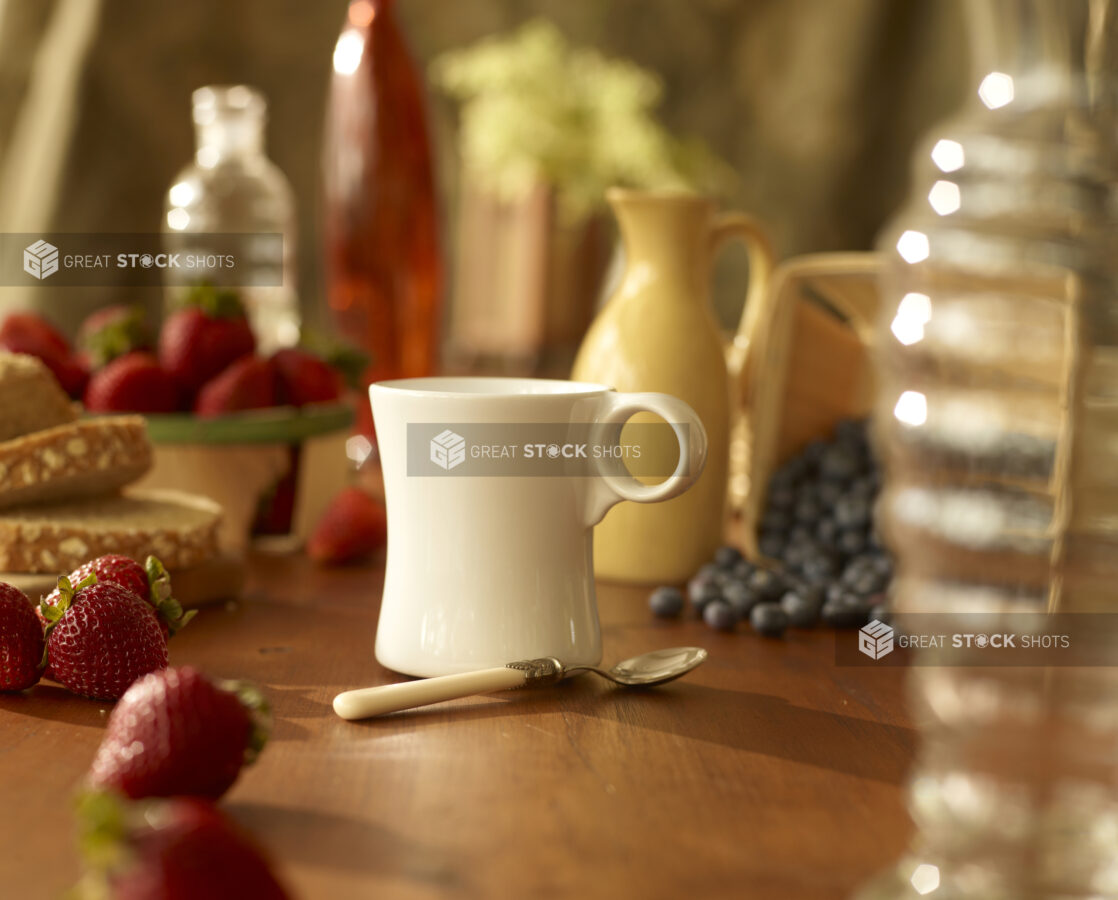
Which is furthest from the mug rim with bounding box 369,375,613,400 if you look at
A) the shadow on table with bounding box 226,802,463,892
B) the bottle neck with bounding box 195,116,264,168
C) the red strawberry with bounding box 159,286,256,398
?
the bottle neck with bounding box 195,116,264,168

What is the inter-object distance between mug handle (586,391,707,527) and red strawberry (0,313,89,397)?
71cm

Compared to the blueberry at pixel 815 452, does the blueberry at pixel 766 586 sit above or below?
below

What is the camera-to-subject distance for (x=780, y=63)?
9.68 feet

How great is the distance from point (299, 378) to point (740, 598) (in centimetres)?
56

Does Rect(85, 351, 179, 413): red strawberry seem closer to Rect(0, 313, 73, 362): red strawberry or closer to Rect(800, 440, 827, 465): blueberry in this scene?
Rect(0, 313, 73, 362): red strawberry

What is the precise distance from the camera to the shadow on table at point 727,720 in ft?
2.14

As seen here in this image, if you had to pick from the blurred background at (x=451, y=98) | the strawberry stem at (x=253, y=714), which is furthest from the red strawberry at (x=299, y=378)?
the blurred background at (x=451, y=98)

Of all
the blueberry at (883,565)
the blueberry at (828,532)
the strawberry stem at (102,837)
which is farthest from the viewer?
the blueberry at (828,532)

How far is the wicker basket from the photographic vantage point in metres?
1.15

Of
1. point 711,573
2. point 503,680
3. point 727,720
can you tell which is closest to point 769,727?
point 727,720

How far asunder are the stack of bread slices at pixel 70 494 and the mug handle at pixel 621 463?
0.38 m

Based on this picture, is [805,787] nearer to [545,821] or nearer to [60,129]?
[545,821]

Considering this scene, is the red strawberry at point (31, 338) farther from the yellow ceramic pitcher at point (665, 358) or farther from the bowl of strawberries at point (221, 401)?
the yellow ceramic pitcher at point (665, 358)

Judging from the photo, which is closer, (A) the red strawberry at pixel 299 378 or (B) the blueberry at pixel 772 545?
(B) the blueberry at pixel 772 545
